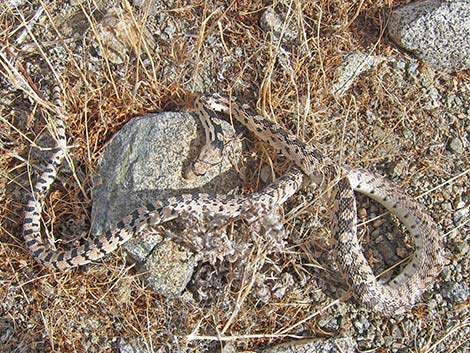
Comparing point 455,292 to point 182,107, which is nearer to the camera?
point 455,292

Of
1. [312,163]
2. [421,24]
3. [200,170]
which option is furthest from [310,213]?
[421,24]

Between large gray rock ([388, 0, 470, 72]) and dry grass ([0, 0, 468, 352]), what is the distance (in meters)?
0.14

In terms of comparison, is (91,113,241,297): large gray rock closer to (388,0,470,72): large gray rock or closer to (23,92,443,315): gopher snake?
(23,92,443,315): gopher snake

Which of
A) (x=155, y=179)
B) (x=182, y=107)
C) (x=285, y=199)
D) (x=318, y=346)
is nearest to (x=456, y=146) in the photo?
(x=285, y=199)

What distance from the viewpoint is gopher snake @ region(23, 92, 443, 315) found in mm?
3850

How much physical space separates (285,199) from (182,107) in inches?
42.2

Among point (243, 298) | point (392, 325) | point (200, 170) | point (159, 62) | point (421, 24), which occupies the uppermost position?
point (421, 24)

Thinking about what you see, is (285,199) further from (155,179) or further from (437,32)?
(437,32)

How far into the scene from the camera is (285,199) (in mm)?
4090

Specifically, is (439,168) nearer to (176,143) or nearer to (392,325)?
(392,325)

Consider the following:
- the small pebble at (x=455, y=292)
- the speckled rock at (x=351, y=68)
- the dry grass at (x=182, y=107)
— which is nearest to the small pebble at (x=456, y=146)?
the dry grass at (x=182, y=107)

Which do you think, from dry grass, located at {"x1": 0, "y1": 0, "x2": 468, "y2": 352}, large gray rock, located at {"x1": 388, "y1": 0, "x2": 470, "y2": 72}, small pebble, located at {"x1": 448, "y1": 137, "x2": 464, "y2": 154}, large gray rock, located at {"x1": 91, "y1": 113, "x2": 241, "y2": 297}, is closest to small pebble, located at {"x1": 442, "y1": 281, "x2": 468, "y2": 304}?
dry grass, located at {"x1": 0, "y1": 0, "x2": 468, "y2": 352}

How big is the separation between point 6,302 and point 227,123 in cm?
190

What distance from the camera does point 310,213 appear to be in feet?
13.6
